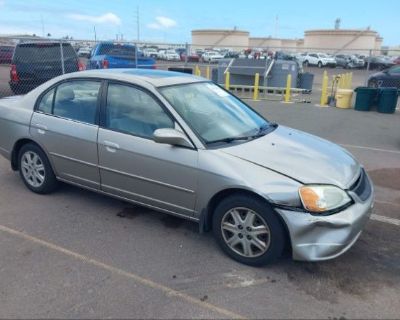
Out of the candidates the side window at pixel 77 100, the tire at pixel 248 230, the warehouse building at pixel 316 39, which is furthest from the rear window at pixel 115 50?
the warehouse building at pixel 316 39

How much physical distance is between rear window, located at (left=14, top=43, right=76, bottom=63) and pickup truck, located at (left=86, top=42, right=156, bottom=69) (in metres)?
2.44

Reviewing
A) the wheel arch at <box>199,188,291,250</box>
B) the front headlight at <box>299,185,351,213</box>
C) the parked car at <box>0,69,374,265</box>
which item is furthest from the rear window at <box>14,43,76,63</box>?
the front headlight at <box>299,185,351,213</box>

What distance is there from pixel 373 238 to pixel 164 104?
8.10 feet

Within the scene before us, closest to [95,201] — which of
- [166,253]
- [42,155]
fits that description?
[42,155]

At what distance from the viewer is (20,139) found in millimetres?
4777

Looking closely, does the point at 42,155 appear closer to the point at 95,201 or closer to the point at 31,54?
the point at 95,201

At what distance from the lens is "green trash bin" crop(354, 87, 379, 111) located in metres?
12.8

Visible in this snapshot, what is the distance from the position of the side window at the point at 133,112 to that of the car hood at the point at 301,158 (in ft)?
2.52

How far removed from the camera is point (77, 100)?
14.5 feet

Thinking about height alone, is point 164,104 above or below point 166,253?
above

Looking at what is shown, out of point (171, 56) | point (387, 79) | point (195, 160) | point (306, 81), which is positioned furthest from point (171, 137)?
point (171, 56)

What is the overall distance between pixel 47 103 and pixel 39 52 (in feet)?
25.5

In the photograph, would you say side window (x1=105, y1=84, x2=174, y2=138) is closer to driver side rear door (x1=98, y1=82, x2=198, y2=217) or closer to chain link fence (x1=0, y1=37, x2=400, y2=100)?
driver side rear door (x1=98, y1=82, x2=198, y2=217)

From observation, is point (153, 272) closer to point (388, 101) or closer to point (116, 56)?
point (388, 101)
